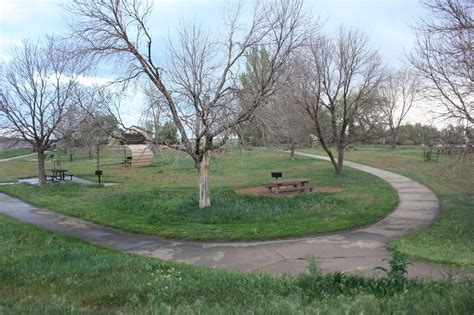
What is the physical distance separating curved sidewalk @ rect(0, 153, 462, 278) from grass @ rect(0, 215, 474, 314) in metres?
1.76

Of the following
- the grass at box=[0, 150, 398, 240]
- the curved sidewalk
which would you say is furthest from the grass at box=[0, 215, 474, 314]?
the grass at box=[0, 150, 398, 240]

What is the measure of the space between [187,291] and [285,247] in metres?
4.70

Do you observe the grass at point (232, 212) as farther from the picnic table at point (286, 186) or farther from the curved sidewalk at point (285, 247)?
the picnic table at point (286, 186)

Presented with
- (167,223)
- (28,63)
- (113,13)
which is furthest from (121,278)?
(28,63)

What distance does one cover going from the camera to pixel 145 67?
505 inches

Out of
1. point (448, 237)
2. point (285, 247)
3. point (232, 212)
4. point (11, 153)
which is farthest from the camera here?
point (11, 153)

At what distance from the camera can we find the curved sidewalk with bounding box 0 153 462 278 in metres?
7.97

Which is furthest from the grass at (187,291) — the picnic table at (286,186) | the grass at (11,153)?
the grass at (11,153)

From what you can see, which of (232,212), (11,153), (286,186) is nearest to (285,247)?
(232,212)

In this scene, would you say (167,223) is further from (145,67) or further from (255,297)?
(255,297)

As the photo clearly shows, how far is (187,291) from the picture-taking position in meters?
5.07

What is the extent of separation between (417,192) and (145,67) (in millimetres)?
11882

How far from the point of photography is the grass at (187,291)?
340 centimetres

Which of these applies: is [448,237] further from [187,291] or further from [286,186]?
[286,186]
